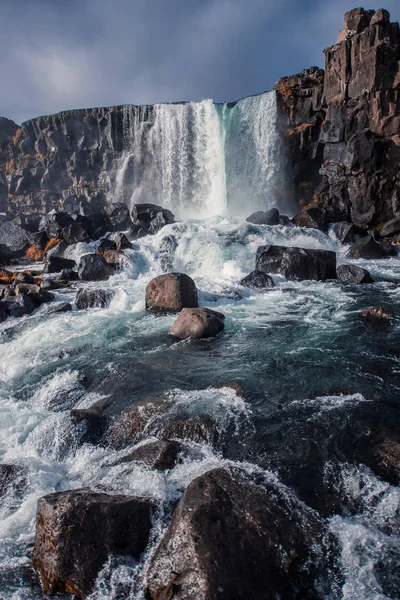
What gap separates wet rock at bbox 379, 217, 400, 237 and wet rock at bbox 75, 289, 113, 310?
16721 mm

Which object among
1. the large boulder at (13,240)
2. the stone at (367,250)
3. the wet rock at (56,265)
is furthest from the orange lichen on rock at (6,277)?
the stone at (367,250)

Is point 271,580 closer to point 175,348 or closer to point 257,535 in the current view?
point 257,535

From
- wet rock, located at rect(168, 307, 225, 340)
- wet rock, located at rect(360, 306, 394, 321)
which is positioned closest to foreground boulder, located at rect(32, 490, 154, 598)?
wet rock, located at rect(168, 307, 225, 340)

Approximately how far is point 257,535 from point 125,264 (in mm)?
16937

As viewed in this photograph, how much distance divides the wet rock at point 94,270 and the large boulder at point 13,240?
925 cm

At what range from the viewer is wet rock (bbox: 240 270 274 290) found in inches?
597

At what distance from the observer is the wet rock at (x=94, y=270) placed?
61.6 ft

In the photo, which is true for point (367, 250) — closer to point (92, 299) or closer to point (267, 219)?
point (267, 219)

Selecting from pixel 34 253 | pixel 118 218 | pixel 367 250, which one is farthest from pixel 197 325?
pixel 118 218

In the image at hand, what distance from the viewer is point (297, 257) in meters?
15.9

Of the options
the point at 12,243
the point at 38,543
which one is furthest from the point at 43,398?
the point at 12,243

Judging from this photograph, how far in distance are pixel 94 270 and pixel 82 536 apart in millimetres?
16035

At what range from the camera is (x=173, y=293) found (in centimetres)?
Answer: 1253

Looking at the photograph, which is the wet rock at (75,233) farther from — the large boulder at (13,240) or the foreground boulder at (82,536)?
the foreground boulder at (82,536)
